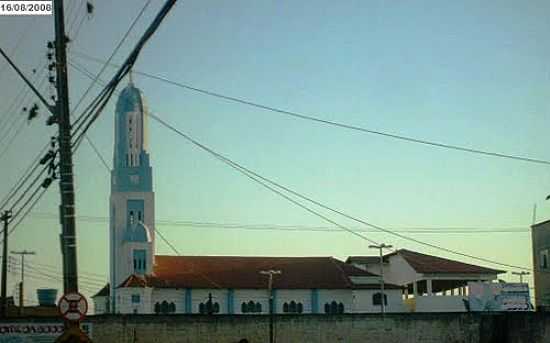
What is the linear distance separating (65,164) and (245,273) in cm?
8933

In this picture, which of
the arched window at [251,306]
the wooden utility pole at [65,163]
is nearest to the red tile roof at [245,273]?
the arched window at [251,306]

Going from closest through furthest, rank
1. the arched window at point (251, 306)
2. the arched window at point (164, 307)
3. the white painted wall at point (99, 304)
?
the arched window at point (164, 307), the arched window at point (251, 306), the white painted wall at point (99, 304)

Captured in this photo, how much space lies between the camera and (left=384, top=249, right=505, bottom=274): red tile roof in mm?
98562

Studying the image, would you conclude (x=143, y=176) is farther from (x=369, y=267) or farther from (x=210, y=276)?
(x=369, y=267)

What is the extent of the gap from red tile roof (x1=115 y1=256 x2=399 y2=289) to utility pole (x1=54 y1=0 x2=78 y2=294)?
3317 inches

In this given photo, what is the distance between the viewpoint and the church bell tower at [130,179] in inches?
4493

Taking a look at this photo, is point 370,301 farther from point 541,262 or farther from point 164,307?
point 541,262

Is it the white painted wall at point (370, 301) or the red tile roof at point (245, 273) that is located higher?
the red tile roof at point (245, 273)

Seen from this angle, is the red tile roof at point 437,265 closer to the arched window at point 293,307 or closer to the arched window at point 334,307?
the arched window at point 334,307

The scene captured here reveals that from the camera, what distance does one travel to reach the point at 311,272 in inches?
4299

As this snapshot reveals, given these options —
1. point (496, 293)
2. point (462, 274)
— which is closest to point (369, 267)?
point (462, 274)

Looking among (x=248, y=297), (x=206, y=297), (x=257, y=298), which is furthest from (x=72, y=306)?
(x=257, y=298)

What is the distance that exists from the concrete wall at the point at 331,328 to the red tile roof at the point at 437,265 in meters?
39.8

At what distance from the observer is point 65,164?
62.5 feet
